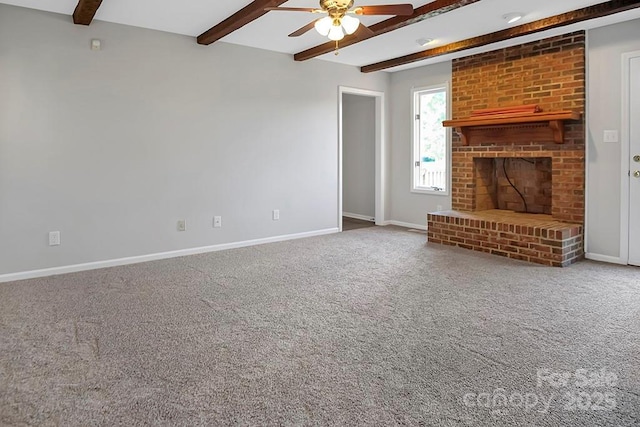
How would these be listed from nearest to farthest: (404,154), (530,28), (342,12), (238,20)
→ 1. (342,12)
2. (238,20)
3. (530,28)
4. (404,154)

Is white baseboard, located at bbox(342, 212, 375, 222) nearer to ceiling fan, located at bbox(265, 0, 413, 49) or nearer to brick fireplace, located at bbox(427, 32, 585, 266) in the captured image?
brick fireplace, located at bbox(427, 32, 585, 266)

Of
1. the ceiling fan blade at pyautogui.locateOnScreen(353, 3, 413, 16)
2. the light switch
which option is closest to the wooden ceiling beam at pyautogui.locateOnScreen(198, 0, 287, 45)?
the ceiling fan blade at pyautogui.locateOnScreen(353, 3, 413, 16)

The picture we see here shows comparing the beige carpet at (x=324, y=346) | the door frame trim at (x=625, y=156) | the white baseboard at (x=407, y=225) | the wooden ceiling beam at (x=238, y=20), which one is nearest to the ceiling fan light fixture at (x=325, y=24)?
the wooden ceiling beam at (x=238, y=20)

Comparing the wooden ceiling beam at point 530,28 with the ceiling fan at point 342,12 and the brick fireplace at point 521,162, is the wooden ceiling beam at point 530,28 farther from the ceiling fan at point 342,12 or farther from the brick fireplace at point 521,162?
the ceiling fan at point 342,12

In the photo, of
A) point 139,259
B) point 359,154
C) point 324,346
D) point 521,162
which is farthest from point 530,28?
point 139,259

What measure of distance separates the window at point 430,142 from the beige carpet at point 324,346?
2320mm

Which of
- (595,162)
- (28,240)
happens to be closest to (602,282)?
(595,162)

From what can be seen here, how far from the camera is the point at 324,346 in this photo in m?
2.64

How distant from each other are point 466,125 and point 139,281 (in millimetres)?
3938

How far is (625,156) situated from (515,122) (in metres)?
1.09

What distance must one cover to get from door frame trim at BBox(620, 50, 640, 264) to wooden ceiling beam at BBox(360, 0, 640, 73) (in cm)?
62

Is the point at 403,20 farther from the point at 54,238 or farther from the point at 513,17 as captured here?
the point at 54,238

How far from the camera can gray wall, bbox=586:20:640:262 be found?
447 centimetres

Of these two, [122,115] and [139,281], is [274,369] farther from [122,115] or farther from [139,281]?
[122,115]
